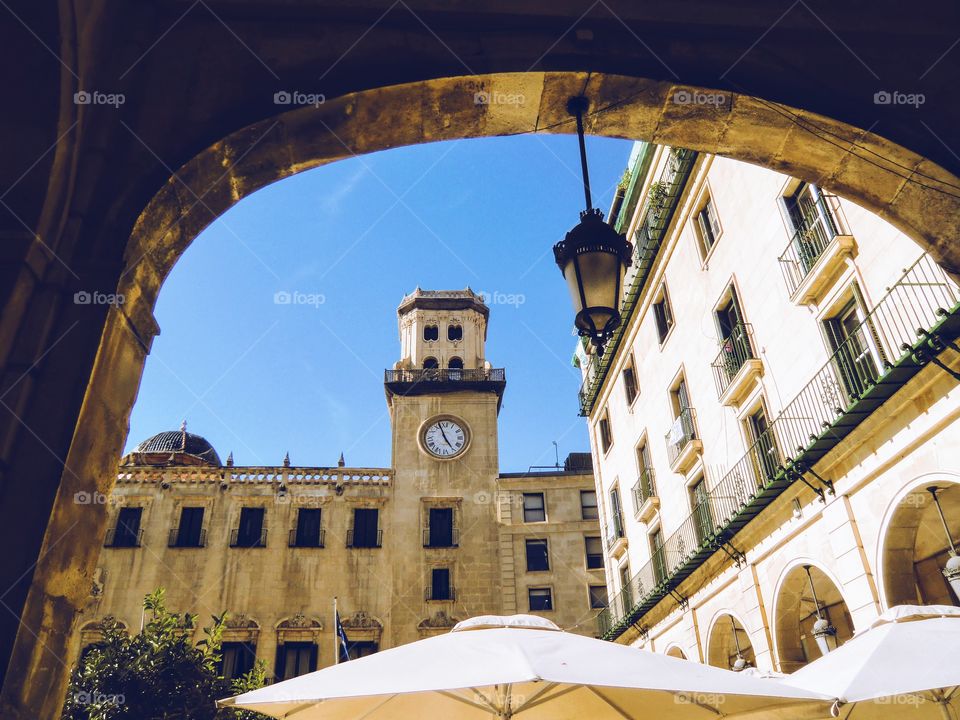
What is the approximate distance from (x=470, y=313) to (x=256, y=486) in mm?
15129

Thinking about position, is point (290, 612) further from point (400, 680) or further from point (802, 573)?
point (400, 680)

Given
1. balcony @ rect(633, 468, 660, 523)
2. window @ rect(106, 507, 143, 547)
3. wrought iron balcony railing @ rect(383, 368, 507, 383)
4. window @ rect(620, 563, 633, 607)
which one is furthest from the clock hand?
window @ rect(106, 507, 143, 547)

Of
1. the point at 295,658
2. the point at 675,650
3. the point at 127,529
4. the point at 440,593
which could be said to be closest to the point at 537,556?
the point at 440,593

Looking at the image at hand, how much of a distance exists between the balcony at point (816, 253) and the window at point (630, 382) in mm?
10314

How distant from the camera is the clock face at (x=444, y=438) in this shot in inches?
1405

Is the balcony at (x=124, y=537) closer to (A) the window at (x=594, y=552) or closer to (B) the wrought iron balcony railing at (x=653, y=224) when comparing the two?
(A) the window at (x=594, y=552)

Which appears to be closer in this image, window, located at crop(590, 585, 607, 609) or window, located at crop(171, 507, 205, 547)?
window, located at crop(171, 507, 205, 547)

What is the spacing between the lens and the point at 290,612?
101ft

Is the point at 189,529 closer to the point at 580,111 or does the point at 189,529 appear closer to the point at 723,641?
the point at 723,641

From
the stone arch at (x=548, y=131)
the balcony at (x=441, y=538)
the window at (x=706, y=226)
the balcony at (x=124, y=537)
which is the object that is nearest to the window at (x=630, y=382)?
the window at (x=706, y=226)

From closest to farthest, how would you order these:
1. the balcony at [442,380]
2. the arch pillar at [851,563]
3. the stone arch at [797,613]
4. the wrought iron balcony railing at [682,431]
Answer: the arch pillar at [851,563], the stone arch at [797,613], the wrought iron balcony railing at [682,431], the balcony at [442,380]

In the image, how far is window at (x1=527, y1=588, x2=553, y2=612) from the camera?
106ft

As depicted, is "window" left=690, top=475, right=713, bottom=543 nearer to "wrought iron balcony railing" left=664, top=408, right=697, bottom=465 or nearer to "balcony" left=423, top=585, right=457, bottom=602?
"wrought iron balcony railing" left=664, top=408, right=697, bottom=465

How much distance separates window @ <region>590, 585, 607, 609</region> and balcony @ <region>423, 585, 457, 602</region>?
20.4ft
